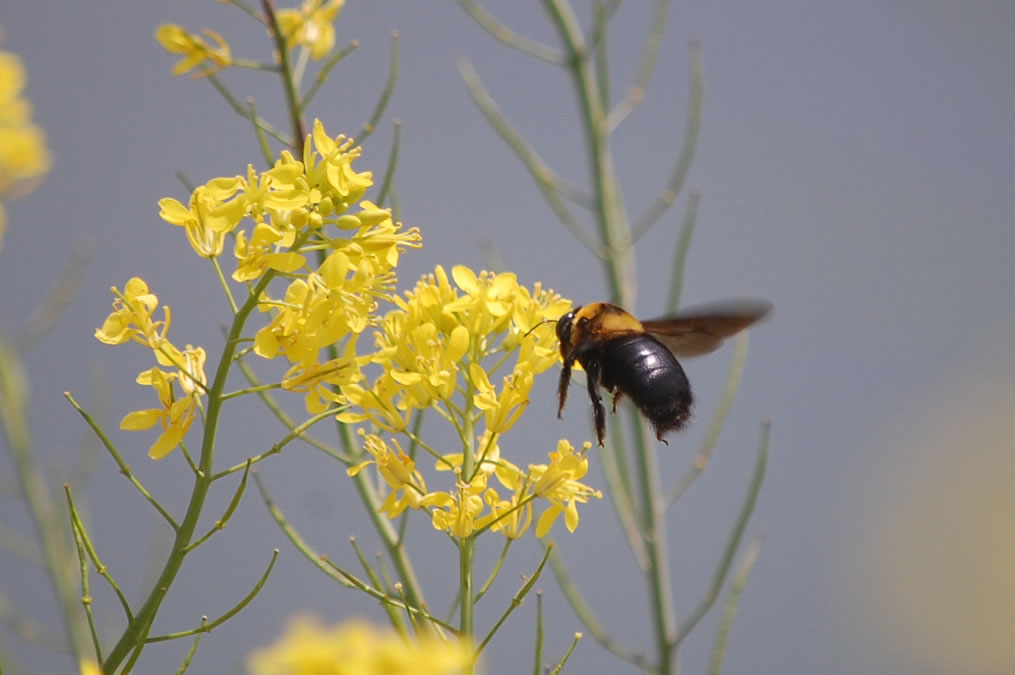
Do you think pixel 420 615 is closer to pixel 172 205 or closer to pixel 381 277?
pixel 381 277

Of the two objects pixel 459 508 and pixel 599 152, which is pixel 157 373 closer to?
pixel 459 508

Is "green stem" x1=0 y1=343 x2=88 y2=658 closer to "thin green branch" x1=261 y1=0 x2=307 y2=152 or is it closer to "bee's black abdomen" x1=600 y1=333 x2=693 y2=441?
"thin green branch" x1=261 y1=0 x2=307 y2=152

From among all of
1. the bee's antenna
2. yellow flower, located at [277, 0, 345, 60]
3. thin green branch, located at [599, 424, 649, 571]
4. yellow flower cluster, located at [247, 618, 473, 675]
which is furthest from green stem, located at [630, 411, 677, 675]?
yellow flower cluster, located at [247, 618, 473, 675]

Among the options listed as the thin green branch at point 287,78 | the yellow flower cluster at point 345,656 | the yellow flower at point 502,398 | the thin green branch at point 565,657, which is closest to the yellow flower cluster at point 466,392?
the yellow flower at point 502,398

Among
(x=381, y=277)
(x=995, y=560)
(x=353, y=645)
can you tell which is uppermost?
(x=995, y=560)

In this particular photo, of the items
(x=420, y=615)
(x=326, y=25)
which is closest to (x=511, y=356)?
(x=420, y=615)

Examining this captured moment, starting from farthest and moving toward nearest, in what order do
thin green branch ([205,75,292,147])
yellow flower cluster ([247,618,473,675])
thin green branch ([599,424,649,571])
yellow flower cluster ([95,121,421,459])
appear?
thin green branch ([599,424,649,571])
thin green branch ([205,75,292,147])
yellow flower cluster ([95,121,421,459])
yellow flower cluster ([247,618,473,675])

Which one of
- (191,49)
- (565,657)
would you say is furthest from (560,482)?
(191,49)
